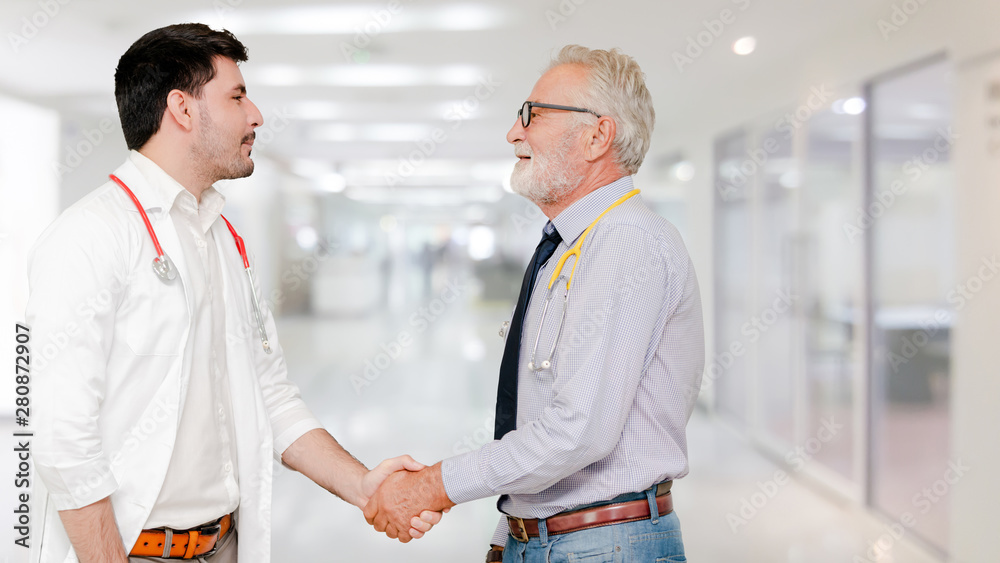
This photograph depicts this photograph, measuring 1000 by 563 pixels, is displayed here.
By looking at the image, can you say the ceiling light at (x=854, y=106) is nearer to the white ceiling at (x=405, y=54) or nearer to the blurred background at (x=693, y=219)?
the blurred background at (x=693, y=219)

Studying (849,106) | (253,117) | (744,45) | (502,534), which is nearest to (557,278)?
(502,534)

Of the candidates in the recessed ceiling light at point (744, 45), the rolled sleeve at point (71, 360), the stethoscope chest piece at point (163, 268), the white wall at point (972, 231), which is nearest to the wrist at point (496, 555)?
the rolled sleeve at point (71, 360)

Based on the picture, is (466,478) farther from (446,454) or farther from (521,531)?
(446,454)

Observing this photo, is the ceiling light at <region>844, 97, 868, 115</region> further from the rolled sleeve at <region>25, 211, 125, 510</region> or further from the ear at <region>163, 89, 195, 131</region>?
the rolled sleeve at <region>25, 211, 125, 510</region>

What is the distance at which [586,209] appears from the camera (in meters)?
1.68

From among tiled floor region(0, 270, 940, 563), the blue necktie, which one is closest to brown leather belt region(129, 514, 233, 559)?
the blue necktie

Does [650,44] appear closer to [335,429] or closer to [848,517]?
[848,517]

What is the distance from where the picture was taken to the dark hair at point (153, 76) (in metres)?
1.53

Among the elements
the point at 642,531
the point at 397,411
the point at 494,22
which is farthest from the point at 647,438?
the point at 397,411

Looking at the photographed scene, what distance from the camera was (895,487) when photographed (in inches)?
157

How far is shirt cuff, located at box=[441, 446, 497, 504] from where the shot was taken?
1.49 meters

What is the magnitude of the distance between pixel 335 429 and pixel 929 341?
3908 millimetres

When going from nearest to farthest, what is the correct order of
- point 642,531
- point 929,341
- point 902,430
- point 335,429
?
point 642,531, point 929,341, point 902,430, point 335,429

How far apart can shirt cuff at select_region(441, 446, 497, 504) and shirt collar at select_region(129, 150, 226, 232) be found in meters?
0.78
